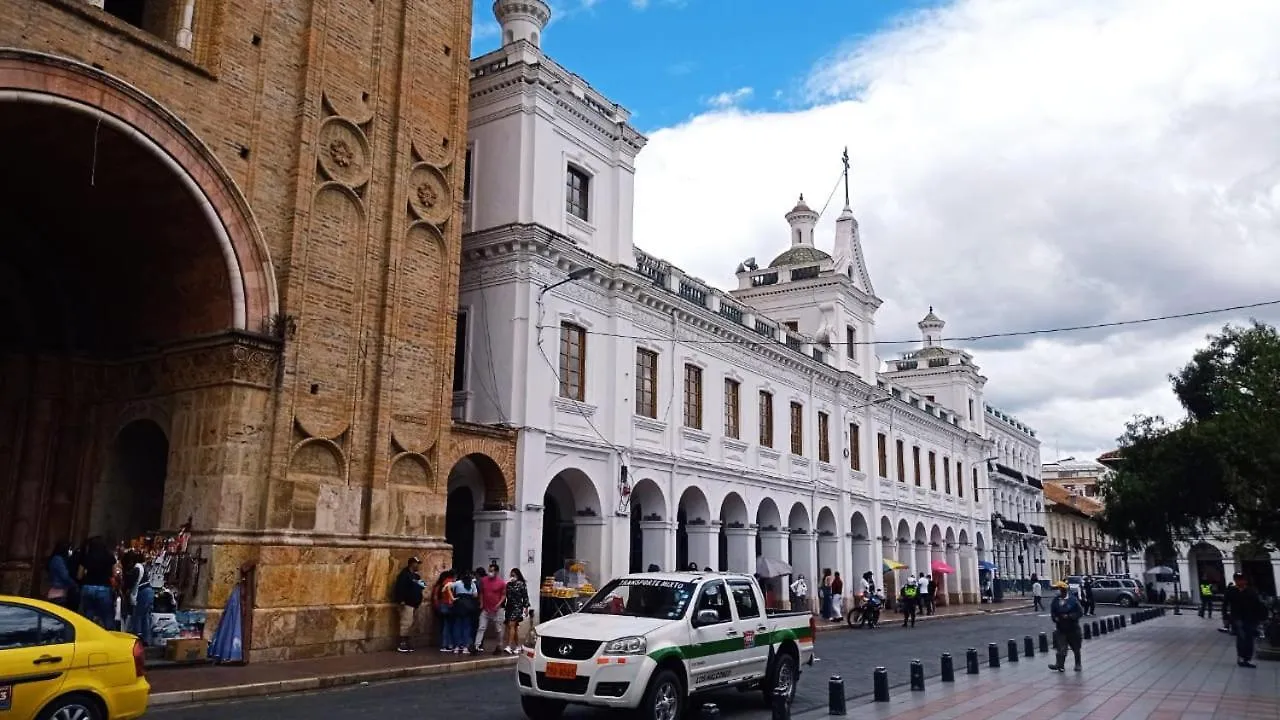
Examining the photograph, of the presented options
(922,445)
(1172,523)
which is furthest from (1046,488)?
(1172,523)

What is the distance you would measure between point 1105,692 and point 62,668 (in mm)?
12643

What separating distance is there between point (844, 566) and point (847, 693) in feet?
68.2

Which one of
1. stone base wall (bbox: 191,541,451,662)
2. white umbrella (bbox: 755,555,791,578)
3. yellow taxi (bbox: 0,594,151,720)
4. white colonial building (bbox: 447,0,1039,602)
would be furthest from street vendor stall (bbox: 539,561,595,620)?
yellow taxi (bbox: 0,594,151,720)

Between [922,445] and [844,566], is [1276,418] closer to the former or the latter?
[844,566]

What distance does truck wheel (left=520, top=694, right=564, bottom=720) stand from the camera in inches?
383

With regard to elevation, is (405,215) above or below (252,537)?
above

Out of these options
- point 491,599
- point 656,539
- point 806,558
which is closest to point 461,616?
point 491,599

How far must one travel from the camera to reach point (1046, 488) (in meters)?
81.9

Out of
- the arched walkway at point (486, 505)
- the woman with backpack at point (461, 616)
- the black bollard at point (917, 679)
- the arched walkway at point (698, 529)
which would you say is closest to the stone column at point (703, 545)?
the arched walkway at point (698, 529)

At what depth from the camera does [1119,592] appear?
161 ft

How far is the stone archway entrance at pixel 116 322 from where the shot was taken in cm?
1368

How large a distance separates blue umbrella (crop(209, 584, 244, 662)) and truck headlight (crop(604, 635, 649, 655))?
22.8ft

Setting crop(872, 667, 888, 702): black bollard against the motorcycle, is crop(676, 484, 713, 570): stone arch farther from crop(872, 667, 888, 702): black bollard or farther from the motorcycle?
crop(872, 667, 888, 702): black bollard

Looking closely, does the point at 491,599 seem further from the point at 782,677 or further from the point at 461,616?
the point at 782,677
